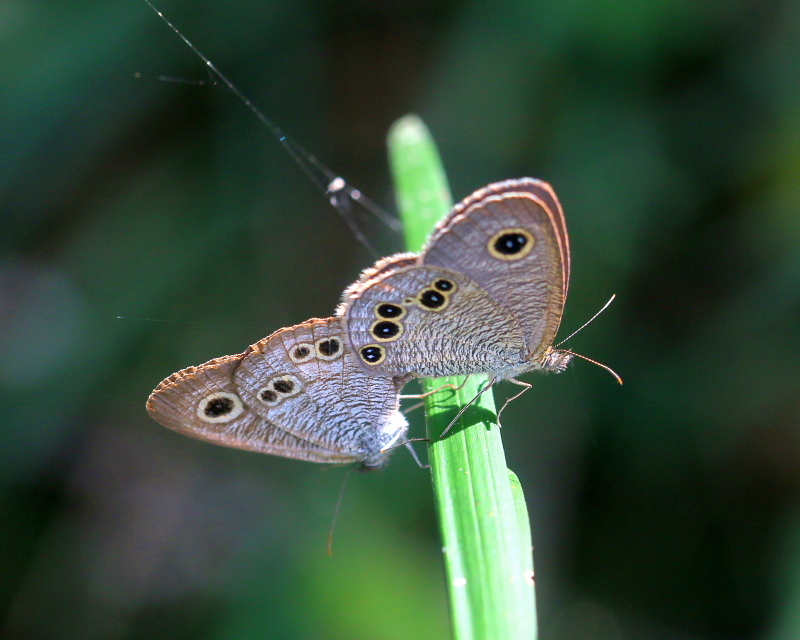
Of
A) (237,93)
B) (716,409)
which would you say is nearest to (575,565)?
(716,409)

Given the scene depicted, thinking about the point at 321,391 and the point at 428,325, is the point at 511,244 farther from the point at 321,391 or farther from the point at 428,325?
the point at 321,391

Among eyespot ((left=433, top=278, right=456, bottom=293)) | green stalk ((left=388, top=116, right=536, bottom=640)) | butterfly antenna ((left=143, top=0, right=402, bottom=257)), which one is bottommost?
green stalk ((left=388, top=116, right=536, bottom=640))

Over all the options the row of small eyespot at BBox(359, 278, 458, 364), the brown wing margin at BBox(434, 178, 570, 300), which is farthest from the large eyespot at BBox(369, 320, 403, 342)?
the brown wing margin at BBox(434, 178, 570, 300)

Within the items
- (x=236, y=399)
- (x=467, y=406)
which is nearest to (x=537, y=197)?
(x=467, y=406)

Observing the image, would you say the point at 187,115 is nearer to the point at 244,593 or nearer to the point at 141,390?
the point at 141,390

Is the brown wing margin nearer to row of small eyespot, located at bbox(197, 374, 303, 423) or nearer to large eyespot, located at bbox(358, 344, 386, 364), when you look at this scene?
large eyespot, located at bbox(358, 344, 386, 364)

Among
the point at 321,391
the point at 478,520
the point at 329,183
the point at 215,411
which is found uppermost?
the point at 329,183

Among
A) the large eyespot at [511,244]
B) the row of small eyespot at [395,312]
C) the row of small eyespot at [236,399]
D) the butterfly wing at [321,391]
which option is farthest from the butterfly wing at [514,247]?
the row of small eyespot at [236,399]

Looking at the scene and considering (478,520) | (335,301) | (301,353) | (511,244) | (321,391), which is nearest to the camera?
(478,520)
